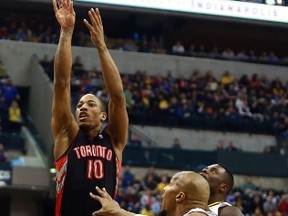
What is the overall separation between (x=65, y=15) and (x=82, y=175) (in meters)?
1.22

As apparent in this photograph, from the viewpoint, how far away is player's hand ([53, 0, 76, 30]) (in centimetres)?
616

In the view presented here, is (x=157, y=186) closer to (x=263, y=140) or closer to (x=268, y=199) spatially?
(x=268, y=199)

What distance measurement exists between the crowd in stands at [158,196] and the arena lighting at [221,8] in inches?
328

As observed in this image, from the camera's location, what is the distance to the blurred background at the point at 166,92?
20828mm

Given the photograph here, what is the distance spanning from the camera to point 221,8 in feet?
91.9

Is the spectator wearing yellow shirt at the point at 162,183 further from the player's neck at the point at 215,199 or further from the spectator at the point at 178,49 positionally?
the player's neck at the point at 215,199

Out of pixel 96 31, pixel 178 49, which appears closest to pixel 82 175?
pixel 96 31

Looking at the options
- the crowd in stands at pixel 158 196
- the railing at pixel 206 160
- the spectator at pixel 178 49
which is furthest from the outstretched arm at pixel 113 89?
the spectator at pixel 178 49

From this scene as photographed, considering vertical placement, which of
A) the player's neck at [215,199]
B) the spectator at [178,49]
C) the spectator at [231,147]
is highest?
the spectator at [178,49]

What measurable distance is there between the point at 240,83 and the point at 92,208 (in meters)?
23.0

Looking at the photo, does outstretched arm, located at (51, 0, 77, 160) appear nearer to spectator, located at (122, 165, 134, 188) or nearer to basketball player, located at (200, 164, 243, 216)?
basketball player, located at (200, 164, 243, 216)

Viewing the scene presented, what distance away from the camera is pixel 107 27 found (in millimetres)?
31234

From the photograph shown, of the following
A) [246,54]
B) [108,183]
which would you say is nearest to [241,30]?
[246,54]

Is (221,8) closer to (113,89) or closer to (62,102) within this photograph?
(113,89)
